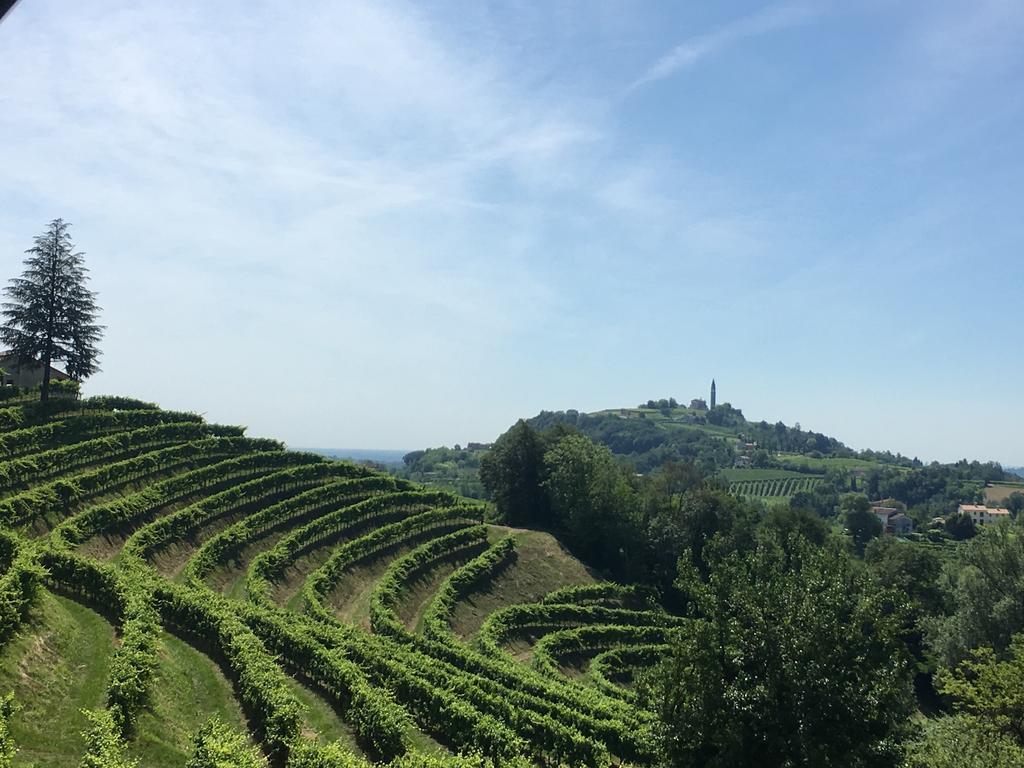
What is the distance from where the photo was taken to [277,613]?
37.2 metres

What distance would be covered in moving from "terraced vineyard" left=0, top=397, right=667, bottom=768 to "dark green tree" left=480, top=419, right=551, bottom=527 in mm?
9095

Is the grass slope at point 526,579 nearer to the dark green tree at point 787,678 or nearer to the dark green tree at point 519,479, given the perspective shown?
the dark green tree at point 519,479

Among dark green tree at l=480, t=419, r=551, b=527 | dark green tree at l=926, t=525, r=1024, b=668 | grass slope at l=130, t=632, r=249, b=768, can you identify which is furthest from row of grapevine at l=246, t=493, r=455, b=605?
dark green tree at l=926, t=525, r=1024, b=668

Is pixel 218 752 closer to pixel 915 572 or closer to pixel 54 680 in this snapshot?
pixel 54 680

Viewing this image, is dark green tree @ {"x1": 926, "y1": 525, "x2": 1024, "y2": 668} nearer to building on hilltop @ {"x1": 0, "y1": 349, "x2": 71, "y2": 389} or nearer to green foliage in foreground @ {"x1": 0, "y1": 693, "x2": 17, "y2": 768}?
green foliage in foreground @ {"x1": 0, "y1": 693, "x2": 17, "y2": 768}

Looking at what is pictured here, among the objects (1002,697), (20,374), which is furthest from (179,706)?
(20,374)

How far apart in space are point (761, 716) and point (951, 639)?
51817mm

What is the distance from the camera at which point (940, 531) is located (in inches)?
6934

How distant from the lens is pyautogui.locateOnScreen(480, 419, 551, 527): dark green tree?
269ft

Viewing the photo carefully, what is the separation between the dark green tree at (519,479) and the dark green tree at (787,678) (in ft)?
198

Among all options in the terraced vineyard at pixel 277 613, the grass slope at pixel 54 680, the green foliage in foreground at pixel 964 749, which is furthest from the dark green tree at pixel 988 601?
the grass slope at pixel 54 680

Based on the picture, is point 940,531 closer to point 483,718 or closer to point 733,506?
point 733,506

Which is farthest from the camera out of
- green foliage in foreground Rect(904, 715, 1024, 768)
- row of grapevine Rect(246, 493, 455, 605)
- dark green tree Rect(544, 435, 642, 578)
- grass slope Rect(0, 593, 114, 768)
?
dark green tree Rect(544, 435, 642, 578)

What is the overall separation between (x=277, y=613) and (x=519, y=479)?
47917 millimetres
